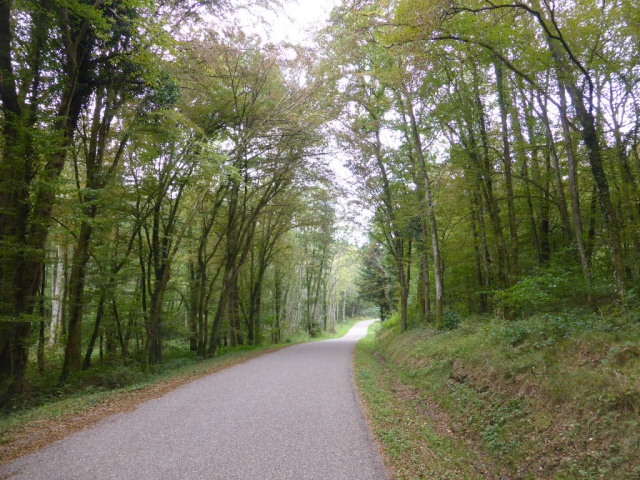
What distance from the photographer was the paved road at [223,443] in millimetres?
A: 3408

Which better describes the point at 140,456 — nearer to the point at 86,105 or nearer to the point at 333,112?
the point at 86,105

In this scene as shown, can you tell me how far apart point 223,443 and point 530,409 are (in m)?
4.00

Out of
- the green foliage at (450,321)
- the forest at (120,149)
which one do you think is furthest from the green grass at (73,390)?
the green foliage at (450,321)

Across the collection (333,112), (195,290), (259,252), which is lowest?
(195,290)

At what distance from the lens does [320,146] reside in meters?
13.5

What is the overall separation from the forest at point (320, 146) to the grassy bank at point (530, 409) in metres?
0.28

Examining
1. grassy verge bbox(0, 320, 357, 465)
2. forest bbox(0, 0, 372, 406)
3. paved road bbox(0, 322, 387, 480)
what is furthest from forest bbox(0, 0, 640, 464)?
paved road bbox(0, 322, 387, 480)

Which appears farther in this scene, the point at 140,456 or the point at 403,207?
the point at 403,207

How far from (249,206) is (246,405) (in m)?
11.5

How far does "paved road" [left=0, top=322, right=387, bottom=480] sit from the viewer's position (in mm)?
3408

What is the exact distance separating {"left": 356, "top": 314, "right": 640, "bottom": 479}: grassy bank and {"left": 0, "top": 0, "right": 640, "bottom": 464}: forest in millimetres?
275

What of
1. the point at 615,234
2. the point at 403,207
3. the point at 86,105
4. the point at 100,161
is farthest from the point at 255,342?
the point at 615,234

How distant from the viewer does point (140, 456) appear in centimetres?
367

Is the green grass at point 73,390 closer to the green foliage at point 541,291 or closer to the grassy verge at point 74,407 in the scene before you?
the grassy verge at point 74,407
